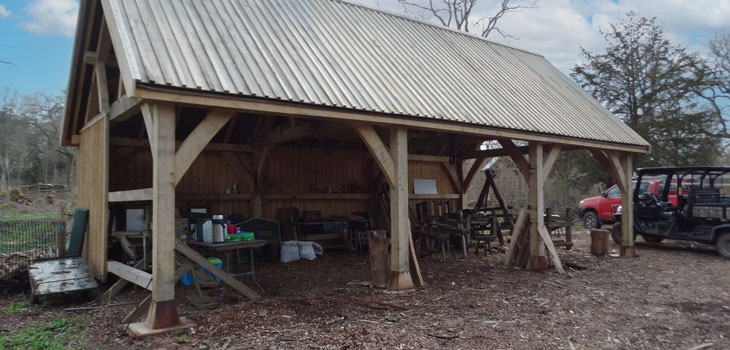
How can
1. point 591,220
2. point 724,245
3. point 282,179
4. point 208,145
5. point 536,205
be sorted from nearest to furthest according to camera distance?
point 536,205 < point 208,145 < point 724,245 < point 282,179 < point 591,220

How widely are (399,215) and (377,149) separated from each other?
38.7 inches

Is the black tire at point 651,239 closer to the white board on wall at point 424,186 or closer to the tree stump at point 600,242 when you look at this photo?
the tree stump at point 600,242

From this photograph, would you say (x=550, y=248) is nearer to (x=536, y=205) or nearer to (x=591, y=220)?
(x=536, y=205)

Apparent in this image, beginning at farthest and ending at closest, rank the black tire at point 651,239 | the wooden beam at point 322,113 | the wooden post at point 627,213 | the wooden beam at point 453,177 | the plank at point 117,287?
the wooden beam at point 453,177, the black tire at point 651,239, the wooden post at point 627,213, the plank at point 117,287, the wooden beam at point 322,113

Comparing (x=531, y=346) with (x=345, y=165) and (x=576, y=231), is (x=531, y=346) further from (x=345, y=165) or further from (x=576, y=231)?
(x=576, y=231)

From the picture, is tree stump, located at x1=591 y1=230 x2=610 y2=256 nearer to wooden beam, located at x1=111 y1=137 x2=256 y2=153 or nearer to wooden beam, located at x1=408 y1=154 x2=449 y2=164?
wooden beam, located at x1=408 y1=154 x2=449 y2=164

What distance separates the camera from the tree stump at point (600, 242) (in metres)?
11.0

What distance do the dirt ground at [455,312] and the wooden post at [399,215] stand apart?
358 millimetres

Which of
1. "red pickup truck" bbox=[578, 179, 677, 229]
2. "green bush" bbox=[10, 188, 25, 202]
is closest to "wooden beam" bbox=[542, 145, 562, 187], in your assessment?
"red pickup truck" bbox=[578, 179, 677, 229]

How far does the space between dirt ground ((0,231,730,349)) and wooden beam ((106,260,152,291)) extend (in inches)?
15.4

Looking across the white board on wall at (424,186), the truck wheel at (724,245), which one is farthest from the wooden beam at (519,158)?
the truck wheel at (724,245)

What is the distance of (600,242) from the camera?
11.0m

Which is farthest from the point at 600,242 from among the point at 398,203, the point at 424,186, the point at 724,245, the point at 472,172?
the point at 398,203

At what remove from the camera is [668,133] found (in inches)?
794
